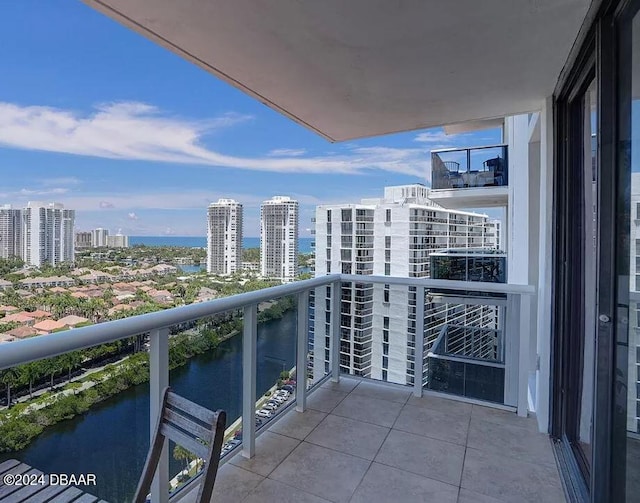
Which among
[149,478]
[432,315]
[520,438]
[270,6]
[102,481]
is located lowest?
[520,438]

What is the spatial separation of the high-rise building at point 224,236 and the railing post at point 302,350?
6.09ft

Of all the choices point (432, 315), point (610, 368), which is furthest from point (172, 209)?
point (610, 368)

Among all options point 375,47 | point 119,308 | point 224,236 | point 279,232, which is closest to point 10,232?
point 224,236

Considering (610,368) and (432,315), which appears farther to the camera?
(432,315)

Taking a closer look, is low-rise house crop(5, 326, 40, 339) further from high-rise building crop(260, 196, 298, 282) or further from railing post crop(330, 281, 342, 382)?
high-rise building crop(260, 196, 298, 282)

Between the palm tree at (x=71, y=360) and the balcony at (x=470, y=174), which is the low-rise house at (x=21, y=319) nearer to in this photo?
the palm tree at (x=71, y=360)

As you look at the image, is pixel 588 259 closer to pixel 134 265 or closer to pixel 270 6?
pixel 270 6

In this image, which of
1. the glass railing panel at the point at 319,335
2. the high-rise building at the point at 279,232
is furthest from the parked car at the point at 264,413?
the high-rise building at the point at 279,232

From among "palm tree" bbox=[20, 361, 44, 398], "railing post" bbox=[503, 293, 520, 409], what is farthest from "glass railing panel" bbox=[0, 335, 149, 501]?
"railing post" bbox=[503, 293, 520, 409]

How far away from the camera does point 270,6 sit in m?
1.63

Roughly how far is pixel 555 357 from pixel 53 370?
9.30ft

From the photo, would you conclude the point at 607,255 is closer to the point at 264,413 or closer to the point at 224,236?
the point at 264,413

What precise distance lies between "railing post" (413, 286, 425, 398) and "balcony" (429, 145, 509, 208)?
4040mm

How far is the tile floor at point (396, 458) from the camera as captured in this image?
6.67ft
